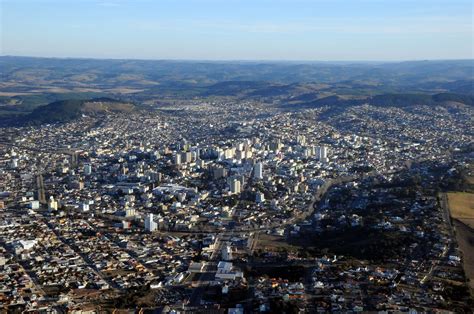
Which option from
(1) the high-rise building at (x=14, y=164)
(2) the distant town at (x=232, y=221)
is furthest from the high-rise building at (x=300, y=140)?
(1) the high-rise building at (x=14, y=164)

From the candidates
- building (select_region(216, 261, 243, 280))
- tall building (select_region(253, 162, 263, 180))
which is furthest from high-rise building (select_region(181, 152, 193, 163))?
building (select_region(216, 261, 243, 280))

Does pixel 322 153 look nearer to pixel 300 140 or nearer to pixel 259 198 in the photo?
pixel 300 140

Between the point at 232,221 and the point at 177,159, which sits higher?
the point at 177,159

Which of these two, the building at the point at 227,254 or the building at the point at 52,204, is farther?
the building at the point at 52,204

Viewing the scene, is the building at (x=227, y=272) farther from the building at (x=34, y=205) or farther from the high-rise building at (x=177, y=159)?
the high-rise building at (x=177, y=159)

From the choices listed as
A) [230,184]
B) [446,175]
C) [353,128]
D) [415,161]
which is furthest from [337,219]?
[353,128]

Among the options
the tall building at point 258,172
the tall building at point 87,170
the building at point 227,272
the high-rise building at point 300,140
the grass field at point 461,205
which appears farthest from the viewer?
the high-rise building at point 300,140

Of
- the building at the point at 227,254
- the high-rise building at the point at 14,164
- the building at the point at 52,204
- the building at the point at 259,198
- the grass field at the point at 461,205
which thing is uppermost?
the grass field at the point at 461,205

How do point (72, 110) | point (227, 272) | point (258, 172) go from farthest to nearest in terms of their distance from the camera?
point (72, 110) < point (258, 172) < point (227, 272)

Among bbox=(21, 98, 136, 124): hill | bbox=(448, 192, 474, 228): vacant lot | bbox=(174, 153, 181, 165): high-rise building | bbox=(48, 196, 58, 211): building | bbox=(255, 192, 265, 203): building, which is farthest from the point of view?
bbox=(21, 98, 136, 124): hill

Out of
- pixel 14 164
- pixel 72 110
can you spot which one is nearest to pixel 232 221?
pixel 14 164

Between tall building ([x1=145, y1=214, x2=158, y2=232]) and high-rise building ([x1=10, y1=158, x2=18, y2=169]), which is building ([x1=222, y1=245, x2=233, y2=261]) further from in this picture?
high-rise building ([x1=10, y1=158, x2=18, y2=169])

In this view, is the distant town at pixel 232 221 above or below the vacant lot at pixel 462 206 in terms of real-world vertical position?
below
